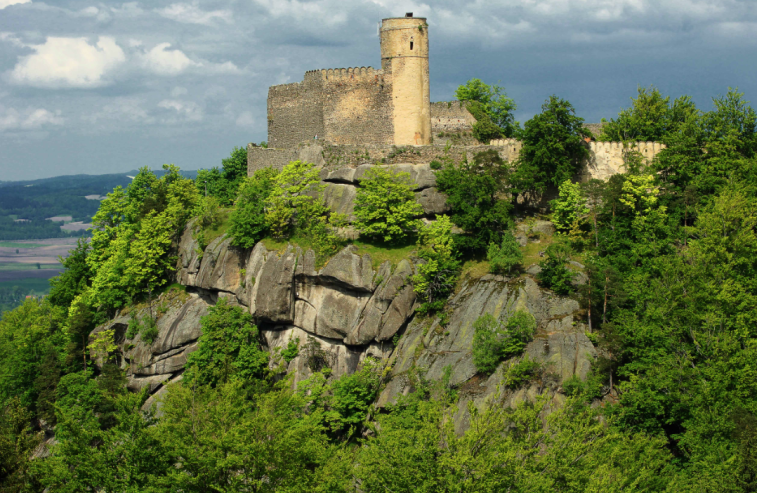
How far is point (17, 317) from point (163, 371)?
1190 inches

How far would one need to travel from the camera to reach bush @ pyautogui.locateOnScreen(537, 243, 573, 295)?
39.7 meters

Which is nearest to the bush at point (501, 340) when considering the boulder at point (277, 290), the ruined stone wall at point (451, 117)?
the boulder at point (277, 290)

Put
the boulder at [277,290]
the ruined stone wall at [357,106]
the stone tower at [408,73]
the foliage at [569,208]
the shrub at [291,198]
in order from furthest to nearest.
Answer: the ruined stone wall at [357,106], the stone tower at [408,73], the shrub at [291,198], the boulder at [277,290], the foliage at [569,208]

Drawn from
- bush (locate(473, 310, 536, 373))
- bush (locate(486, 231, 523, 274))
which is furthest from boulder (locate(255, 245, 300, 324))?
bush (locate(473, 310, 536, 373))

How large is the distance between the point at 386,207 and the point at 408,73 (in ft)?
34.3

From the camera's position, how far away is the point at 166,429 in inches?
1107

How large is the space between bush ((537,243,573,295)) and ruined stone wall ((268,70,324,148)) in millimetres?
19730

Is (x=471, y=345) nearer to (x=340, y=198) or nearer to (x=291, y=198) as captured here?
(x=340, y=198)

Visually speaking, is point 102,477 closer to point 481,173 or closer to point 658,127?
point 481,173

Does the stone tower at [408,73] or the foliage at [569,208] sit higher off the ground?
the stone tower at [408,73]

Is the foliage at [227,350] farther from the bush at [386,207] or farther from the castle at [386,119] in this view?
the castle at [386,119]

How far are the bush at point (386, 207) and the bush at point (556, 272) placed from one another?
866 cm

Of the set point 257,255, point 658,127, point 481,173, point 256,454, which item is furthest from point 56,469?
point 658,127

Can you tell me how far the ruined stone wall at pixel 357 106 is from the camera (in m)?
51.3
